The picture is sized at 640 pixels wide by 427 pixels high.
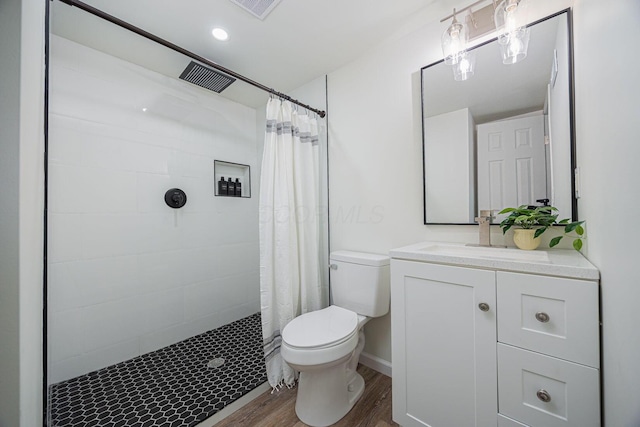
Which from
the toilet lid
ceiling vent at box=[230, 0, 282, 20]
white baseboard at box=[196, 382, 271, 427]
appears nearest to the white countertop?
the toilet lid

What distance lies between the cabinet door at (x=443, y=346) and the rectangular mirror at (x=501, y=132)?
→ 52 centimetres

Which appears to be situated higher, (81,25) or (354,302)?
(81,25)

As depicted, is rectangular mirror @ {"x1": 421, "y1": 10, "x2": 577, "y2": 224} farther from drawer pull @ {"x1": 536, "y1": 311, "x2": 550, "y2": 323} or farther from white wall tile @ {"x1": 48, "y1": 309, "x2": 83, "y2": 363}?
white wall tile @ {"x1": 48, "y1": 309, "x2": 83, "y2": 363}

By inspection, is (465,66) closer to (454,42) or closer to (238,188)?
(454,42)

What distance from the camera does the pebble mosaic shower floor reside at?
1343 millimetres

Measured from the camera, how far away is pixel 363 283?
1.62 meters

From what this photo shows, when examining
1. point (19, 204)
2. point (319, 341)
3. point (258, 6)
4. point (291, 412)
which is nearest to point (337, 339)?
point (319, 341)

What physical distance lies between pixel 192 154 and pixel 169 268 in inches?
40.1

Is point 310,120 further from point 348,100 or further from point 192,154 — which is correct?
point 192,154

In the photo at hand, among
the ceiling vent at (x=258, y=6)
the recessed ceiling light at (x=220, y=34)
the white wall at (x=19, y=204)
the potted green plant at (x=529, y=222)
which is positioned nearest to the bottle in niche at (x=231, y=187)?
the recessed ceiling light at (x=220, y=34)

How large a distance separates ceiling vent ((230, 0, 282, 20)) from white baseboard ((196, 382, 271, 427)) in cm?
229

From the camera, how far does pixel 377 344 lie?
1812mm

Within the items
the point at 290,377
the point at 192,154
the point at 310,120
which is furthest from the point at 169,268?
the point at 310,120

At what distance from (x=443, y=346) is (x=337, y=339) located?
508 millimetres
